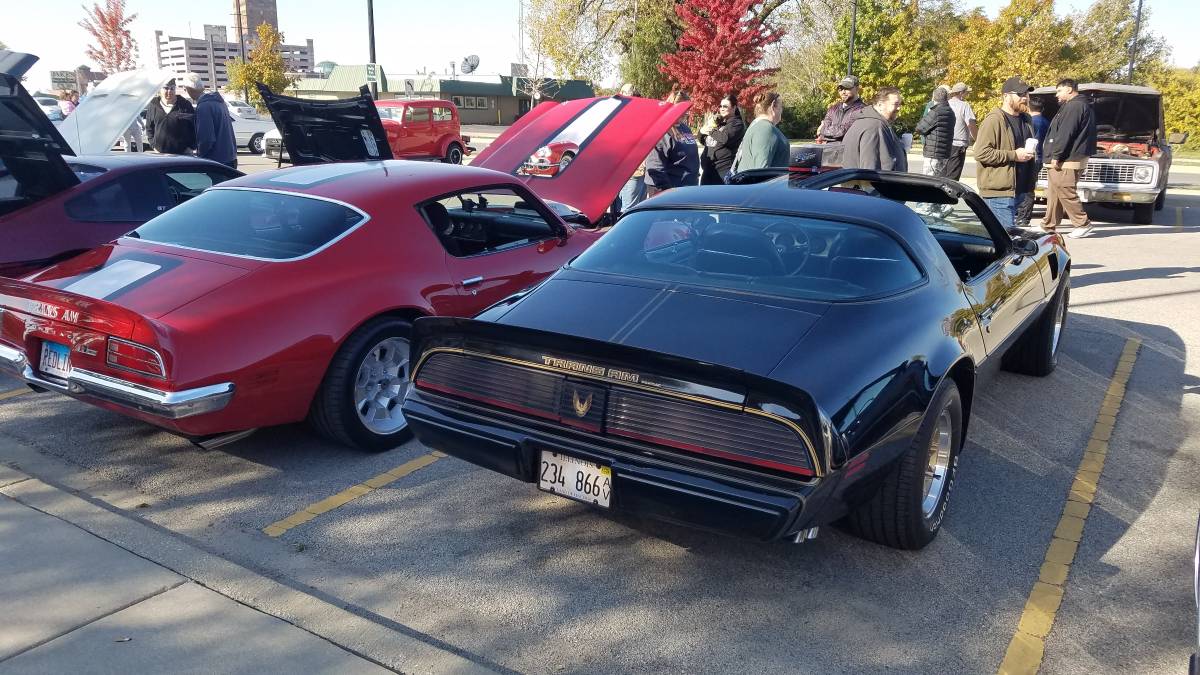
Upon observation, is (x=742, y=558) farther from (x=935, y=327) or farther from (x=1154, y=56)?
(x=1154, y=56)

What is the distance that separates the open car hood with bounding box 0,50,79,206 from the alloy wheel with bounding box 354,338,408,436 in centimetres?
292

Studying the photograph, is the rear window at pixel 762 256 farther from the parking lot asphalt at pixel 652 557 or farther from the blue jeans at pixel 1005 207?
the blue jeans at pixel 1005 207

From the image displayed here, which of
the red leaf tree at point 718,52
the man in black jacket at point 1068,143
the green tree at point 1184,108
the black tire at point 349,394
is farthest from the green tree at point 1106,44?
the black tire at point 349,394

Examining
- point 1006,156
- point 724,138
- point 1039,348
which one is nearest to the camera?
point 1039,348

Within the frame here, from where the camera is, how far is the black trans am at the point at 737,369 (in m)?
2.99

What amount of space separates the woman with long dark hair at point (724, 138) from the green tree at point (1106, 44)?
103 feet

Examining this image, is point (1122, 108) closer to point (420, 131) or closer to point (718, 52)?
point (420, 131)

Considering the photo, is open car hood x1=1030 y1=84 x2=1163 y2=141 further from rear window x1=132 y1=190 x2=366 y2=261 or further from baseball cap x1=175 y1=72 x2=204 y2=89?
rear window x1=132 y1=190 x2=366 y2=261

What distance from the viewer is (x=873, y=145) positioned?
26.4 ft

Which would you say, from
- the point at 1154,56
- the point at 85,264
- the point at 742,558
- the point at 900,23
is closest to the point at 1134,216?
the point at 742,558

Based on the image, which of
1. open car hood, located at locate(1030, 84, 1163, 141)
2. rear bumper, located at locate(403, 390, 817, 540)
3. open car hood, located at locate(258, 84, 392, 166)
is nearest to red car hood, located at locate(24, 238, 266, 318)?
rear bumper, located at locate(403, 390, 817, 540)

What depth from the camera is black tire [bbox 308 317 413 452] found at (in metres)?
4.42

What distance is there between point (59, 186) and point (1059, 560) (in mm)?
6224

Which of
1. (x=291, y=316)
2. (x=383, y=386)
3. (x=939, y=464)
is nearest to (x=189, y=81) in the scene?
(x=383, y=386)
